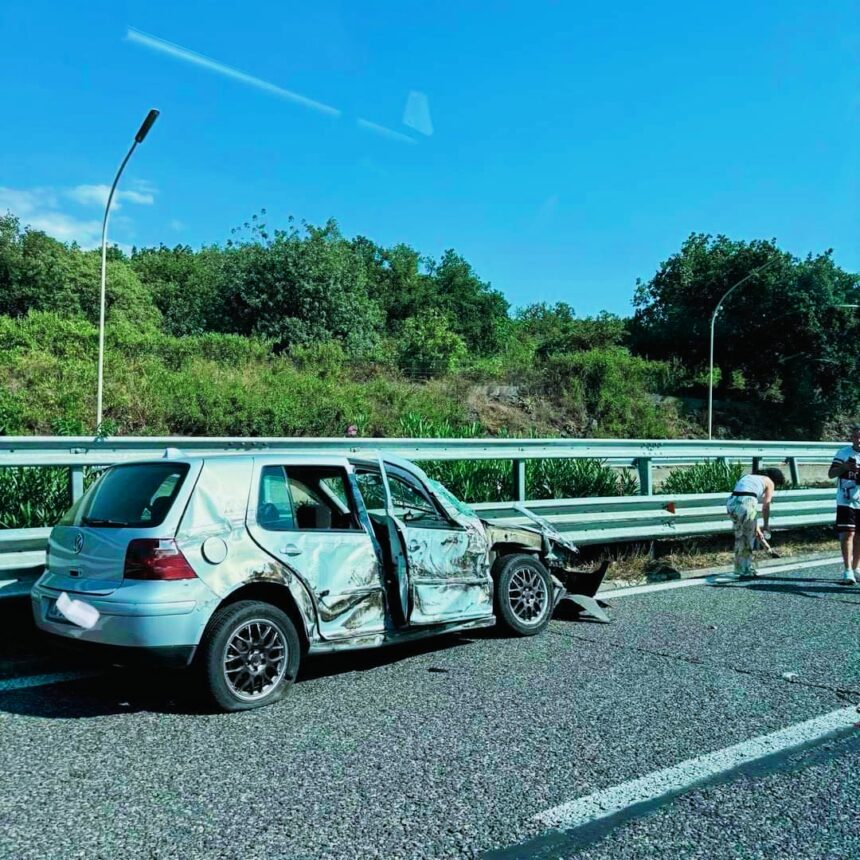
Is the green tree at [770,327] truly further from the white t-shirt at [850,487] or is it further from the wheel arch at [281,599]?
the wheel arch at [281,599]

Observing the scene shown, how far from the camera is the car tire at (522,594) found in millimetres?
6723

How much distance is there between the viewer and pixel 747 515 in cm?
984

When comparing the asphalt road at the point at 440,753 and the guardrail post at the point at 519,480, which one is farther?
the guardrail post at the point at 519,480

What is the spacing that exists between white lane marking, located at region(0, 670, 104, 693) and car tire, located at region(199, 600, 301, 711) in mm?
1341

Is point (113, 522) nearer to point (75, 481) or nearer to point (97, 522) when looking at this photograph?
point (97, 522)

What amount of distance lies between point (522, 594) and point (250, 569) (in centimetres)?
267

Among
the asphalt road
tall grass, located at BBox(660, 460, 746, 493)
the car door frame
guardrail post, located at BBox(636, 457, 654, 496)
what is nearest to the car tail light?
the car door frame

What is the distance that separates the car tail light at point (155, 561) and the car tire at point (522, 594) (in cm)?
282

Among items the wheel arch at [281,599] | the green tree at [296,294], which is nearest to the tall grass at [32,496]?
the wheel arch at [281,599]

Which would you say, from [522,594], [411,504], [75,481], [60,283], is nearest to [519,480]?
[522,594]

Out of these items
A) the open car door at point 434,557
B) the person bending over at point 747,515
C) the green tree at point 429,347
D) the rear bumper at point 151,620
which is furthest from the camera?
the green tree at point 429,347

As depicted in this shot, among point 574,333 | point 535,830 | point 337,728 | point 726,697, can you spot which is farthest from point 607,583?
point 574,333

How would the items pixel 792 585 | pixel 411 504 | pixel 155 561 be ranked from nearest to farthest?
1. pixel 155 561
2. pixel 411 504
3. pixel 792 585

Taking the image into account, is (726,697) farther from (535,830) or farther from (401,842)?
(401,842)
